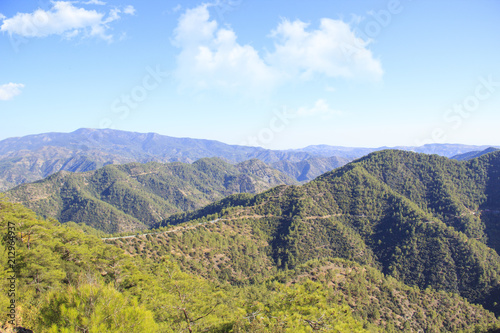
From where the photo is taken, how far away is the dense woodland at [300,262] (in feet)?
70.0

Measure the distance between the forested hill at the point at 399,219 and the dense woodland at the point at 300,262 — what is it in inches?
26.5

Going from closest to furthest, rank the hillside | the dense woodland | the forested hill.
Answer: the hillside → the dense woodland → the forested hill

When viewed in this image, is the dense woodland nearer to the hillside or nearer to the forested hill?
the hillside

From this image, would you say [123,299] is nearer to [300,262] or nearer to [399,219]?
[300,262]

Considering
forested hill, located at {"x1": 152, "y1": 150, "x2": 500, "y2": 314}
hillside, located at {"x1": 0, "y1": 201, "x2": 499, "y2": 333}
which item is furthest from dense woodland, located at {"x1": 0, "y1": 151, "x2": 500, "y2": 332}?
forested hill, located at {"x1": 152, "y1": 150, "x2": 500, "y2": 314}

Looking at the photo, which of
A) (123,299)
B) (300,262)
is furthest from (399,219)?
(123,299)

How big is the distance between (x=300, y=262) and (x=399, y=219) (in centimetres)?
6550

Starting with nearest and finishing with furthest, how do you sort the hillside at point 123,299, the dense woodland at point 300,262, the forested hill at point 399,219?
1. the hillside at point 123,299
2. the dense woodland at point 300,262
3. the forested hill at point 399,219

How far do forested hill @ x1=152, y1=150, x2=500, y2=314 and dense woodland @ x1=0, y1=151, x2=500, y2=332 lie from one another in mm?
672

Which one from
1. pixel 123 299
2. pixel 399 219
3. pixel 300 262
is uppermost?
pixel 123 299

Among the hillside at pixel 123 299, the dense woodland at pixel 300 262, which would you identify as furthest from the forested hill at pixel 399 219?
the hillside at pixel 123 299

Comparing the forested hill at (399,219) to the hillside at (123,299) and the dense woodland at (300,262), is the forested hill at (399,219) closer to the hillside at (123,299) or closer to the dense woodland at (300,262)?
the dense woodland at (300,262)

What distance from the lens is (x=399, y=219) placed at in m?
140

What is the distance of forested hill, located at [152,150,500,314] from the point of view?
112m
